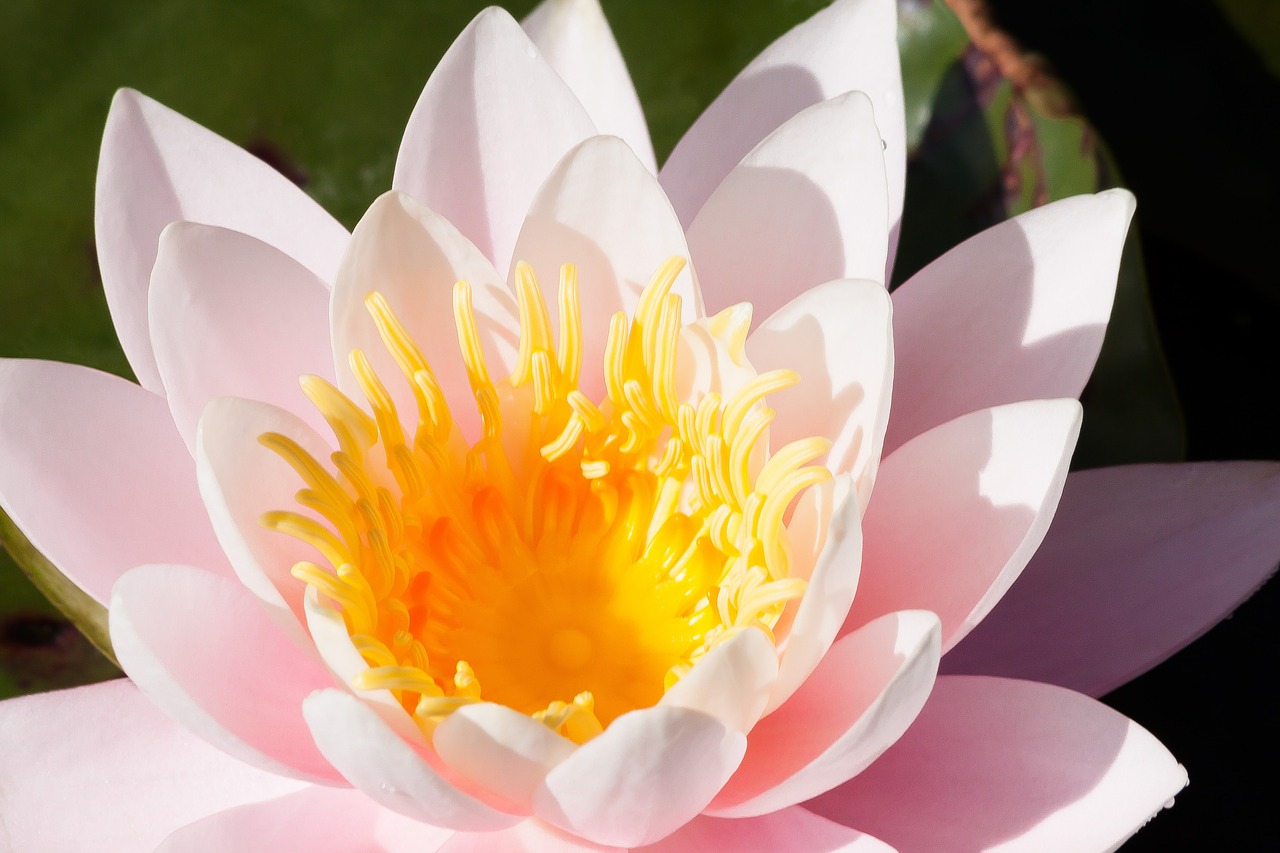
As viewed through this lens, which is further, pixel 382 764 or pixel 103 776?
pixel 103 776

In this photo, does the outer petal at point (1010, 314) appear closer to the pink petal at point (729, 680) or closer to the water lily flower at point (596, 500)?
the water lily flower at point (596, 500)

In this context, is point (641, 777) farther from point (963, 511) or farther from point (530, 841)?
point (963, 511)

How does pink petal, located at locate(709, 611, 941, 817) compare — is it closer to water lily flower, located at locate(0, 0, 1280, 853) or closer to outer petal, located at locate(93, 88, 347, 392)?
water lily flower, located at locate(0, 0, 1280, 853)

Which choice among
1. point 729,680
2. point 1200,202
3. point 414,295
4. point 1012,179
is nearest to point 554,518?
point 414,295

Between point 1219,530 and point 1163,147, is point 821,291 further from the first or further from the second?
point 1163,147

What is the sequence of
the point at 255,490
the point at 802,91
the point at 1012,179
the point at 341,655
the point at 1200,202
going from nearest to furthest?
the point at 341,655 < the point at 255,490 < the point at 802,91 < the point at 1012,179 < the point at 1200,202

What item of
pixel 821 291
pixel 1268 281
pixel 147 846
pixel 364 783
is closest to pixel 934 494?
pixel 821 291
